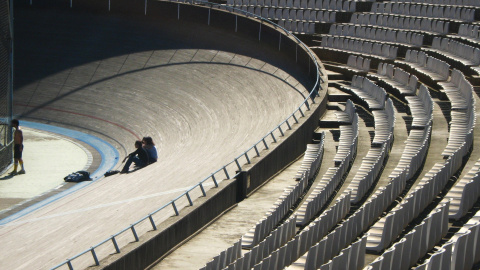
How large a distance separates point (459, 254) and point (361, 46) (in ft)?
59.9

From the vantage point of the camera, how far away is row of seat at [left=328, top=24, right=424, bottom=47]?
24.4 m

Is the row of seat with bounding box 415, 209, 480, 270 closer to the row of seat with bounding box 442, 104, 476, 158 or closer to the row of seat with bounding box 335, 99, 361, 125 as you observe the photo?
the row of seat with bounding box 442, 104, 476, 158

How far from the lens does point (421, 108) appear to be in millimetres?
18078

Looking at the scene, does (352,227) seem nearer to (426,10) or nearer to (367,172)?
(367,172)

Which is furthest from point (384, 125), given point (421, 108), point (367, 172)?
point (367, 172)

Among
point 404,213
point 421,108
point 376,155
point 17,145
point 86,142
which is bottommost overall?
point 86,142

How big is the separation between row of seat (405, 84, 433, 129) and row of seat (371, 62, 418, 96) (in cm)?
26

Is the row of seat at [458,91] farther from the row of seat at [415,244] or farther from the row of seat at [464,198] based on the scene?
the row of seat at [415,244]

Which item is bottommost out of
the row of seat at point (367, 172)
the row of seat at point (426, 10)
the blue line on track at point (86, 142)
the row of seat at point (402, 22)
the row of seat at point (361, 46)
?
the blue line on track at point (86, 142)

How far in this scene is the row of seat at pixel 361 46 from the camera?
2388 cm

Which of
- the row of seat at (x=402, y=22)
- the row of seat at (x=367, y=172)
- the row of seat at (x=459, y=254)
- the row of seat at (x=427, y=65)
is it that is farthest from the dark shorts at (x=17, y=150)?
the row of seat at (x=459, y=254)

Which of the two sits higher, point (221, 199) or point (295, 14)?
point (295, 14)

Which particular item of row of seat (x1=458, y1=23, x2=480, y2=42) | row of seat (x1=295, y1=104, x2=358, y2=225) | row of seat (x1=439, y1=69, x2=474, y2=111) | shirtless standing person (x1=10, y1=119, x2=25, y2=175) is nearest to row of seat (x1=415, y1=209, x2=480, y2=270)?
row of seat (x1=295, y1=104, x2=358, y2=225)

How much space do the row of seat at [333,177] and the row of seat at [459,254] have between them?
4040 millimetres
